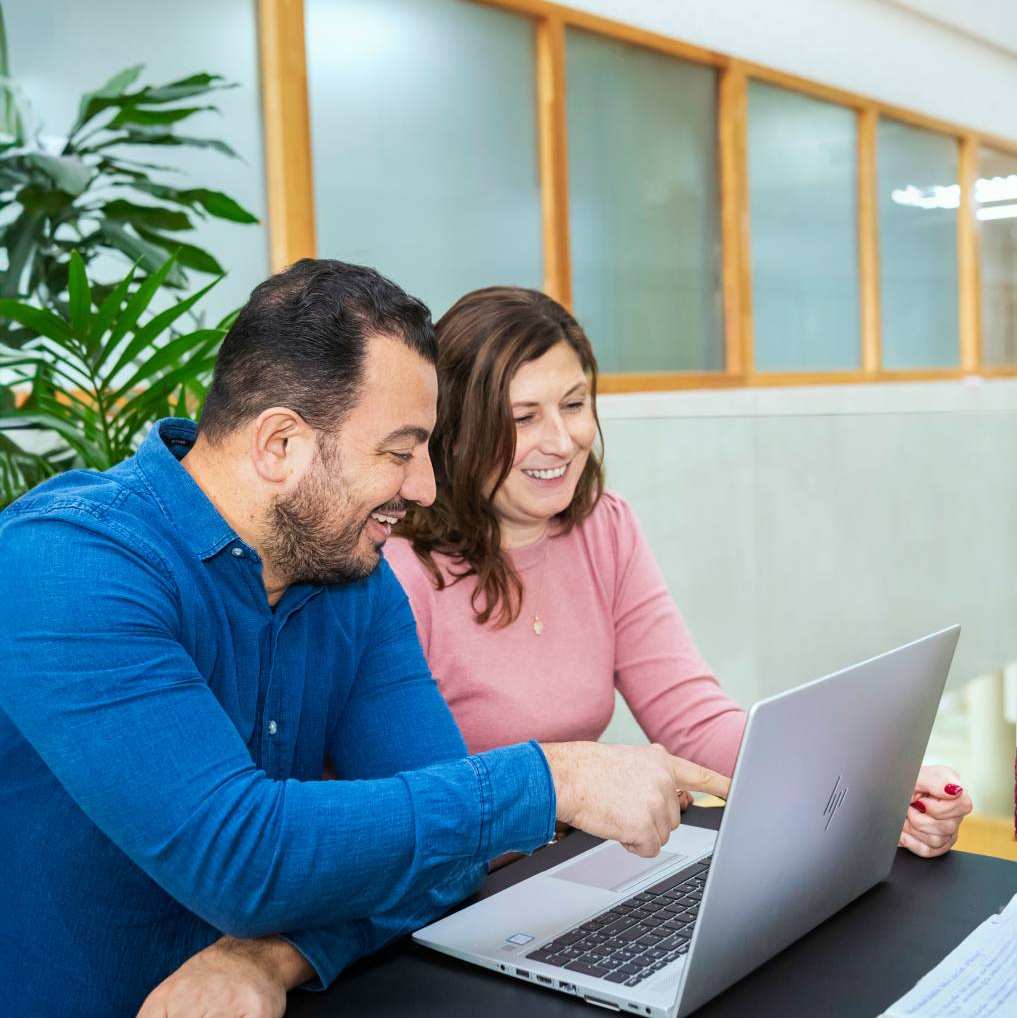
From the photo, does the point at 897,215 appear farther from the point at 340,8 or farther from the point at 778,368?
the point at 340,8

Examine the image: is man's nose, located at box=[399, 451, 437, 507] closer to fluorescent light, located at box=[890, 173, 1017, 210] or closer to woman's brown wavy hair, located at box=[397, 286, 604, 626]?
woman's brown wavy hair, located at box=[397, 286, 604, 626]

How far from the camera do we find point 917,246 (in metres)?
3.72

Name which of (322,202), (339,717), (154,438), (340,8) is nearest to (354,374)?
(154,438)

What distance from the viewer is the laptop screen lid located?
0.89m

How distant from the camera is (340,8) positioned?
292 centimetres

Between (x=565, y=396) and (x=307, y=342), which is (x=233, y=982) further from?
(x=565, y=396)

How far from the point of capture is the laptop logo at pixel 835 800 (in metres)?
1.01

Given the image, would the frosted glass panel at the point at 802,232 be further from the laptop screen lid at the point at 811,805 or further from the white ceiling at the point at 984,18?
the laptop screen lid at the point at 811,805

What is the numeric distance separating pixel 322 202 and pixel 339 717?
1824 millimetres

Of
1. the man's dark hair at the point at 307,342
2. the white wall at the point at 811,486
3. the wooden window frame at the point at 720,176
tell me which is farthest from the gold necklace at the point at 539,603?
the white wall at the point at 811,486

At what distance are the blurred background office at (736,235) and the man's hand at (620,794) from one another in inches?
72.1

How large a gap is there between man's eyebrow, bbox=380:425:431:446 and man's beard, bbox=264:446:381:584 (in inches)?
2.0

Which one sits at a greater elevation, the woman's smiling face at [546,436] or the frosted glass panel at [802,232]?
the frosted glass panel at [802,232]

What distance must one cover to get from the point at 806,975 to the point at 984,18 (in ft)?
8.82
